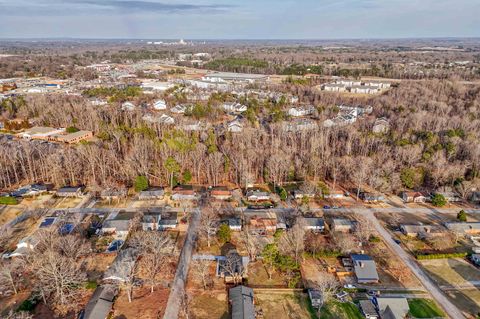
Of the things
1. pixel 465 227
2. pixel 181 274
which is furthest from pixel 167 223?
pixel 465 227

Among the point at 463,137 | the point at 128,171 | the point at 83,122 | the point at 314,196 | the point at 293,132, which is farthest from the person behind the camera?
the point at 83,122

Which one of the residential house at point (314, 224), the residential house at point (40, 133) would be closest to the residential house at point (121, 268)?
the residential house at point (314, 224)

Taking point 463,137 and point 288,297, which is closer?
point 288,297

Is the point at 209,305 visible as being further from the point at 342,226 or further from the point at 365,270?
the point at 342,226

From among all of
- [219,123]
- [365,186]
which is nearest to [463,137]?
[365,186]

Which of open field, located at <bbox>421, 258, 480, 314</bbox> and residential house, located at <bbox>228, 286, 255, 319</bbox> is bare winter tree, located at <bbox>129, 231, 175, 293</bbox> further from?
open field, located at <bbox>421, 258, 480, 314</bbox>

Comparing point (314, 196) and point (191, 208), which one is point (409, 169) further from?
point (191, 208)

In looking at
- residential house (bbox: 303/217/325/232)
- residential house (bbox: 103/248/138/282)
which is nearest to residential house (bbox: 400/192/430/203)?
residential house (bbox: 303/217/325/232)
